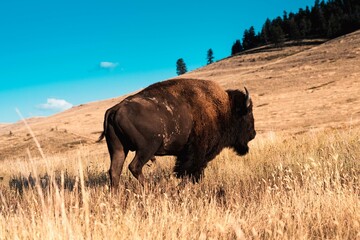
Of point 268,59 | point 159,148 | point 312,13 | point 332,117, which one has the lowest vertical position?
point 332,117

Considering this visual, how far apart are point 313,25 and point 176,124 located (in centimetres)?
10052

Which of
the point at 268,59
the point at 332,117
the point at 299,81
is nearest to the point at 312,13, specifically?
the point at 268,59

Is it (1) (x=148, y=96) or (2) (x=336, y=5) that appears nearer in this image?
(1) (x=148, y=96)

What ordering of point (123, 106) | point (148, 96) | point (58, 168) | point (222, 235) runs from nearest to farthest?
point (222, 235) < point (123, 106) < point (148, 96) < point (58, 168)

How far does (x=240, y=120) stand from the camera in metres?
8.37

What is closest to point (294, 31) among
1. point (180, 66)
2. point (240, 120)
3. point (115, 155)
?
point (180, 66)

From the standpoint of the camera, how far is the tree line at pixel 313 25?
8325 centimetres

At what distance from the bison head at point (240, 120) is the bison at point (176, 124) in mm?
21

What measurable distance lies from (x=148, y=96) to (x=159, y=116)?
47cm

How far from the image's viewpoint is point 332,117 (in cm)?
1808

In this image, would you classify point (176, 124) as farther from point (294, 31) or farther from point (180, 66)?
point (180, 66)

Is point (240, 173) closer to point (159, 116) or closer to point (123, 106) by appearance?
point (159, 116)

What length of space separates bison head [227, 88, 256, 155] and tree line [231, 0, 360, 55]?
7999cm

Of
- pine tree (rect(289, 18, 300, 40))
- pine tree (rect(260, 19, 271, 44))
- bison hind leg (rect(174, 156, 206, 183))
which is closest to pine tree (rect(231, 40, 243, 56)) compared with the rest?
pine tree (rect(260, 19, 271, 44))
